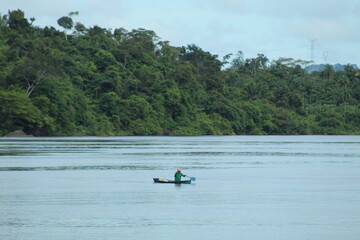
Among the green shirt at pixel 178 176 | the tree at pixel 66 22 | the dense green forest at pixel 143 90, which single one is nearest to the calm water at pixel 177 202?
the green shirt at pixel 178 176

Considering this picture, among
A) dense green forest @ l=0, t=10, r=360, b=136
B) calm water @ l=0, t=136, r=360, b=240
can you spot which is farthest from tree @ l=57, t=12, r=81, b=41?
calm water @ l=0, t=136, r=360, b=240

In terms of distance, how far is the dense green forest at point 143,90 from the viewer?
91.6 metres

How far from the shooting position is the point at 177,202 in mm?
25672

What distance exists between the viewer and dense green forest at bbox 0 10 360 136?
91562mm

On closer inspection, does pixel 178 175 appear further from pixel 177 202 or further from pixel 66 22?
pixel 66 22

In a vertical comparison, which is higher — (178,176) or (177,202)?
(178,176)

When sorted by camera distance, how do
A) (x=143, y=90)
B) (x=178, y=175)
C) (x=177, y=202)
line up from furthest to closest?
(x=143, y=90) < (x=178, y=175) < (x=177, y=202)

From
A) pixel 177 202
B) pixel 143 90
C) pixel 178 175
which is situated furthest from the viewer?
pixel 143 90

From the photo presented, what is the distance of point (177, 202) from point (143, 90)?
89.9m

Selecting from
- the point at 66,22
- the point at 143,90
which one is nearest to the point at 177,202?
the point at 143,90

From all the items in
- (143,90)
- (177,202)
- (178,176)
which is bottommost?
(177,202)

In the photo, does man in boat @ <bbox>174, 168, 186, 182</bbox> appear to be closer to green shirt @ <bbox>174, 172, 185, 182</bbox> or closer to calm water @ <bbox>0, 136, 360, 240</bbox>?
green shirt @ <bbox>174, 172, 185, 182</bbox>

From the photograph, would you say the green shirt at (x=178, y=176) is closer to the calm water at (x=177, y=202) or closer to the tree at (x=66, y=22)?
the calm water at (x=177, y=202)

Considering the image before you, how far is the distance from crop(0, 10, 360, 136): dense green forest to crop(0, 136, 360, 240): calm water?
48024 millimetres
